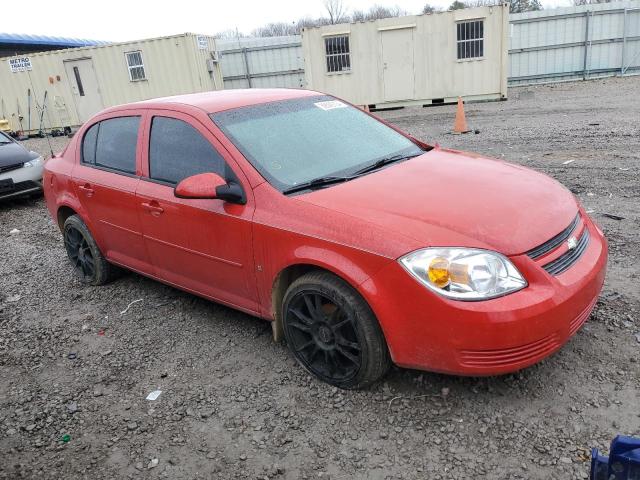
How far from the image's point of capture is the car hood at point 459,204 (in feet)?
8.74

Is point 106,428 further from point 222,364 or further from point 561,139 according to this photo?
point 561,139

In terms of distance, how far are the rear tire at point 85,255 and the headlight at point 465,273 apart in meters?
3.35

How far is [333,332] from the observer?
120 inches

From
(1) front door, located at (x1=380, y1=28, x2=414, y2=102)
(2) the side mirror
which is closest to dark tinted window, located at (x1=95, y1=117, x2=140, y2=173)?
(2) the side mirror

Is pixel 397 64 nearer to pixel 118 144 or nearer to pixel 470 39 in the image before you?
pixel 470 39

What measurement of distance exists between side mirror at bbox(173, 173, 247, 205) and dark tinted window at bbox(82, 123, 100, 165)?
181 centimetres

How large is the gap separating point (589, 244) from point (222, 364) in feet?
7.89

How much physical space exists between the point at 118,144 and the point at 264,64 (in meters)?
17.9

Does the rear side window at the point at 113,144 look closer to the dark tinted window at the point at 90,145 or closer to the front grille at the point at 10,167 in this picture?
the dark tinted window at the point at 90,145

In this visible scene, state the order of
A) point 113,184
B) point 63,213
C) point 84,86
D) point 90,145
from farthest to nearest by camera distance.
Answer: point 84,86 < point 63,213 < point 90,145 < point 113,184

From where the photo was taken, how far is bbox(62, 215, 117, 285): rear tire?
4.89m

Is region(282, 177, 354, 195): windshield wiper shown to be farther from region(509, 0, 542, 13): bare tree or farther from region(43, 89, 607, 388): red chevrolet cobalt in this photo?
region(509, 0, 542, 13): bare tree

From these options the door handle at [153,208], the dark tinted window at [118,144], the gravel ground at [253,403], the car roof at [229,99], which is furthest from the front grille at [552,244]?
the dark tinted window at [118,144]

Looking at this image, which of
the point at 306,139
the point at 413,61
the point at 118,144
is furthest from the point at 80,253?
the point at 413,61
